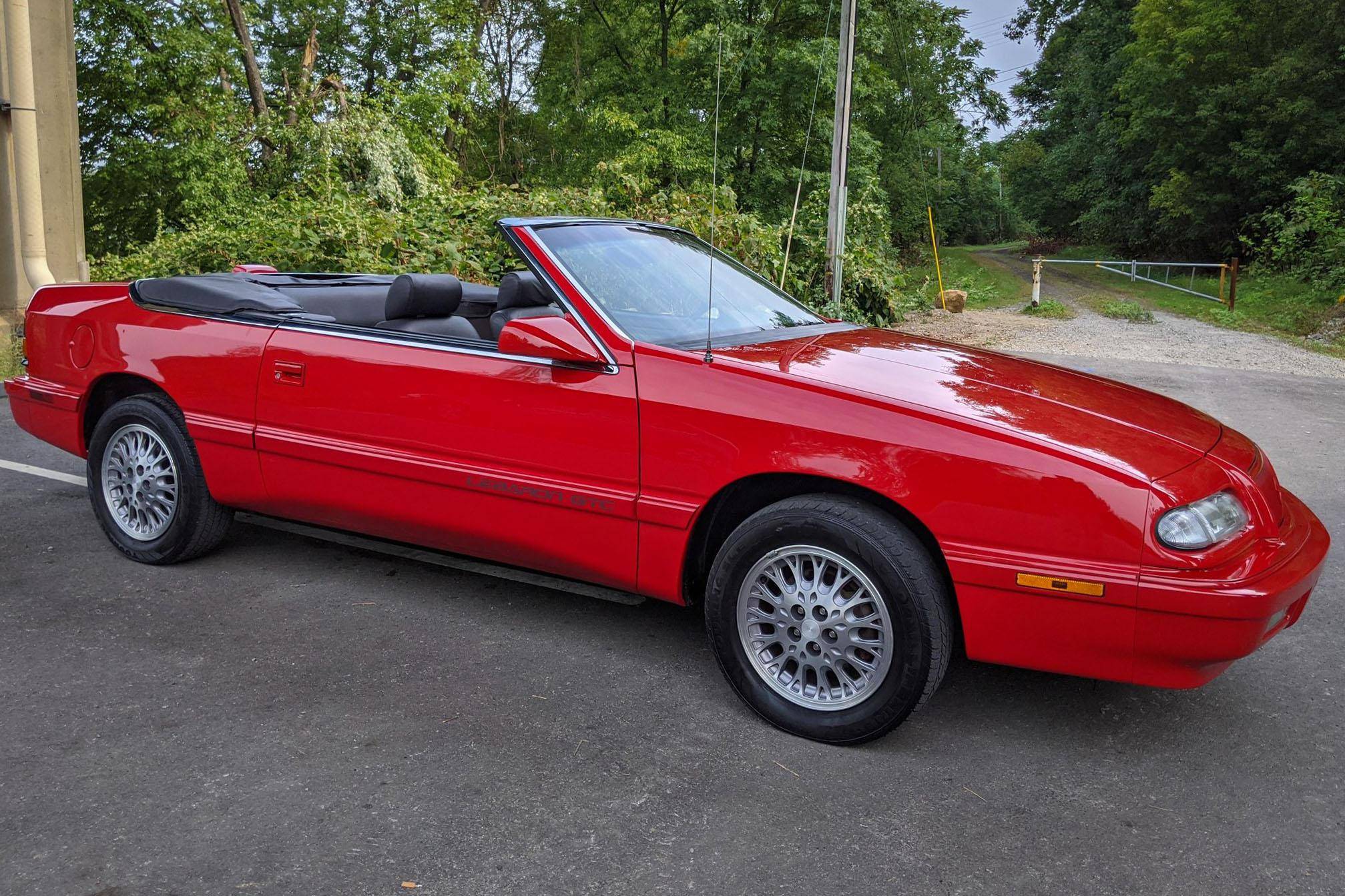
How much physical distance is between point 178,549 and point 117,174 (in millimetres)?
22321

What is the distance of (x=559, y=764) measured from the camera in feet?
9.84

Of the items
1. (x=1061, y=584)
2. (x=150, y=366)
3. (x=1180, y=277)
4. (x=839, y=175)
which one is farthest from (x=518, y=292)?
(x=1180, y=277)

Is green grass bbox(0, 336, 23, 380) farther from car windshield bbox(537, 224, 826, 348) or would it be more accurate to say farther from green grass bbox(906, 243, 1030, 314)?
green grass bbox(906, 243, 1030, 314)

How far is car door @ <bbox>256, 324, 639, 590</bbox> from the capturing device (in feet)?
11.3

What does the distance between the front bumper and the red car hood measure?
30cm

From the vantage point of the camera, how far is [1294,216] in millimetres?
25297

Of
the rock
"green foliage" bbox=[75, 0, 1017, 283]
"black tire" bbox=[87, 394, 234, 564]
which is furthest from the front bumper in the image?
the rock

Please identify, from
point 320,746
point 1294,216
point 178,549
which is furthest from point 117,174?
point 1294,216

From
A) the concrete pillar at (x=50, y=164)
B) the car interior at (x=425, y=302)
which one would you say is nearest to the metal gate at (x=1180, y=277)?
the concrete pillar at (x=50, y=164)

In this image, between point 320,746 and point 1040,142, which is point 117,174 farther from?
point 1040,142

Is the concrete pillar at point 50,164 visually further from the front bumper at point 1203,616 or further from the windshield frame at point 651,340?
the front bumper at point 1203,616

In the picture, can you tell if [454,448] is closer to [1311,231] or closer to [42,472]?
[42,472]

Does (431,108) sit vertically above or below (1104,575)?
above

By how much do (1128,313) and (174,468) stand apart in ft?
57.1
